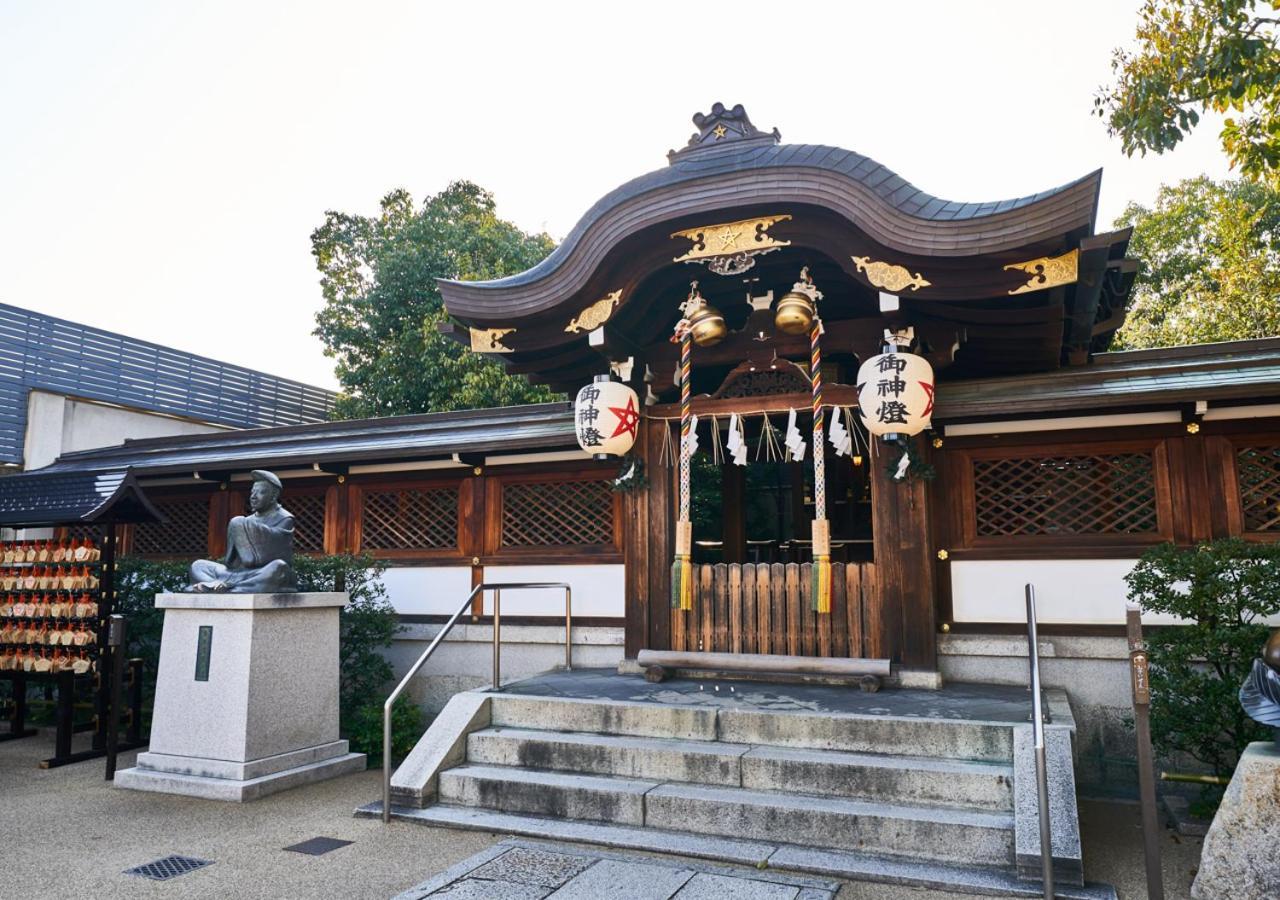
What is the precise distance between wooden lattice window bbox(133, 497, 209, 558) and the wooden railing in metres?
7.15

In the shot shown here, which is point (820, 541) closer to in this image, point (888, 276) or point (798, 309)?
point (798, 309)

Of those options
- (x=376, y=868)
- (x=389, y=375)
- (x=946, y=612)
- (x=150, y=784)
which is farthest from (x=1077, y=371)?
(x=389, y=375)

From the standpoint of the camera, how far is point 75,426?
15.0 m

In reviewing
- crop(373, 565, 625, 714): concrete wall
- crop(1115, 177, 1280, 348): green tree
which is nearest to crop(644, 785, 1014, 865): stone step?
crop(373, 565, 625, 714): concrete wall

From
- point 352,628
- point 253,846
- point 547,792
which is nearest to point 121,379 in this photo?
point 352,628

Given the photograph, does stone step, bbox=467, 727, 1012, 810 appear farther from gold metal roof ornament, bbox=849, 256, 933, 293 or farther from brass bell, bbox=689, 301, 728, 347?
gold metal roof ornament, bbox=849, 256, 933, 293

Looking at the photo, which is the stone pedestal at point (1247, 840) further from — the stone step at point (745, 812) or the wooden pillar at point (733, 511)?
the wooden pillar at point (733, 511)

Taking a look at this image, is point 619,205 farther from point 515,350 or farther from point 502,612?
point 502,612

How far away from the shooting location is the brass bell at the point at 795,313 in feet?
23.4

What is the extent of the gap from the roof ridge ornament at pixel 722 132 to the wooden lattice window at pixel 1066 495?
3.52m

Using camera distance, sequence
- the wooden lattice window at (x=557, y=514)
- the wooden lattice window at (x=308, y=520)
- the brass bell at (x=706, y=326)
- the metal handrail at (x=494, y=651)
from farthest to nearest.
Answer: the wooden lattice window at (x=308, y=520)
the wooden lattice window at (x=557, y=514)
the brass bell at (x=706, y=326)
the metal handrail at (x=494, y=651)

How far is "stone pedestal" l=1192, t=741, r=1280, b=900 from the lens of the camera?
429 centimetres

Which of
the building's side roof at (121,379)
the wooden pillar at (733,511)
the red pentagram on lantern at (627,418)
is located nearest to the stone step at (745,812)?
the red pentagram on lantern at (627,418)

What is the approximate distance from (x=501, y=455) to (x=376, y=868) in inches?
205
